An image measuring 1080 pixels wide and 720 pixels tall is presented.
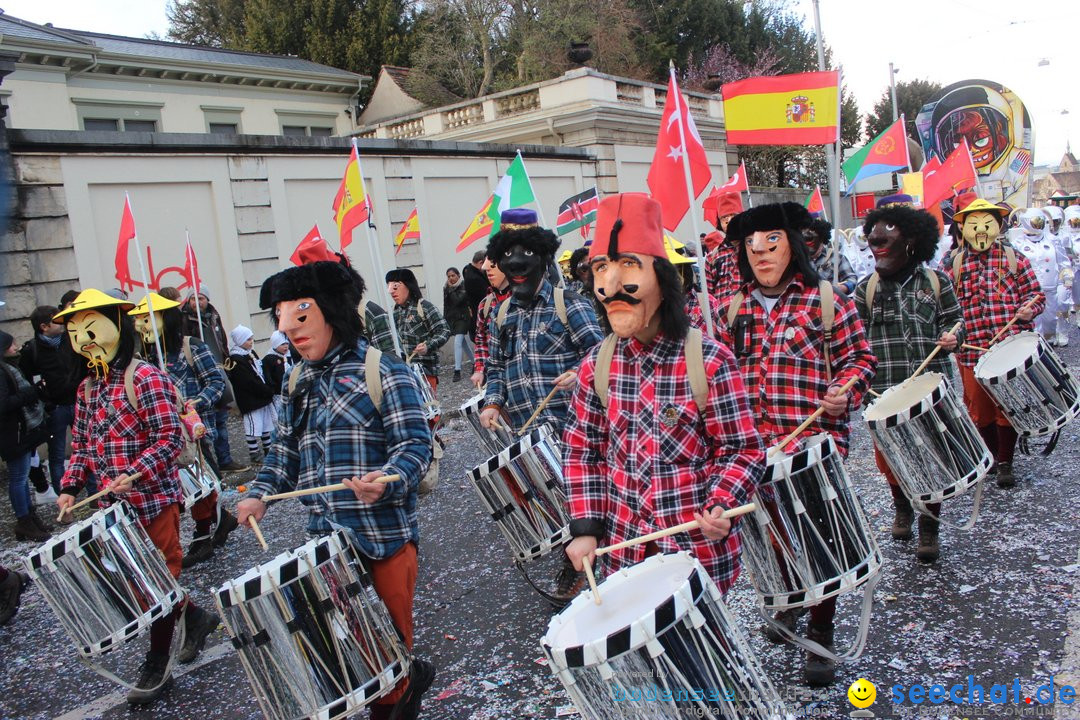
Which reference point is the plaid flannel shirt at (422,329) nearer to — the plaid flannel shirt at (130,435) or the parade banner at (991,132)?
the plaid flannel shirt at (130,435)

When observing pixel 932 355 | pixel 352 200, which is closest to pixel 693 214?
pixel 932 355

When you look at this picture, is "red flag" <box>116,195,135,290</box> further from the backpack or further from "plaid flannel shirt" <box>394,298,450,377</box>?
the backpack

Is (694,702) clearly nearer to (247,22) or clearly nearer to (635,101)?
(635,101)

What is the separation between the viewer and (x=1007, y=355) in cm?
580

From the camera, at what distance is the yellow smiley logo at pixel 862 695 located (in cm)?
334

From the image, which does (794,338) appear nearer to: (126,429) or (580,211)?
(126,429)

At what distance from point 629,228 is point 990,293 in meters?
4.82

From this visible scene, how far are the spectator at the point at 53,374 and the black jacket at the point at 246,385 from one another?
176cm

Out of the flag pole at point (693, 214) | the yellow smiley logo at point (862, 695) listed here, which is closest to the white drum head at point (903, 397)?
the flag pole at point (693, 214)

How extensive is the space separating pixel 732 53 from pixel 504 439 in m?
33.8

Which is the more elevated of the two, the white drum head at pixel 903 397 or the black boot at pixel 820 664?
the white drum head at pixel 903 397

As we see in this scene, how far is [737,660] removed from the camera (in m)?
2.40

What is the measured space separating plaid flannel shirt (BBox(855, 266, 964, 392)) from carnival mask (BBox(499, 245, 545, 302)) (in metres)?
2.02

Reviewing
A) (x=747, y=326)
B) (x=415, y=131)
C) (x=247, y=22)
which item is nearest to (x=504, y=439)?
(x=747, y=326)
